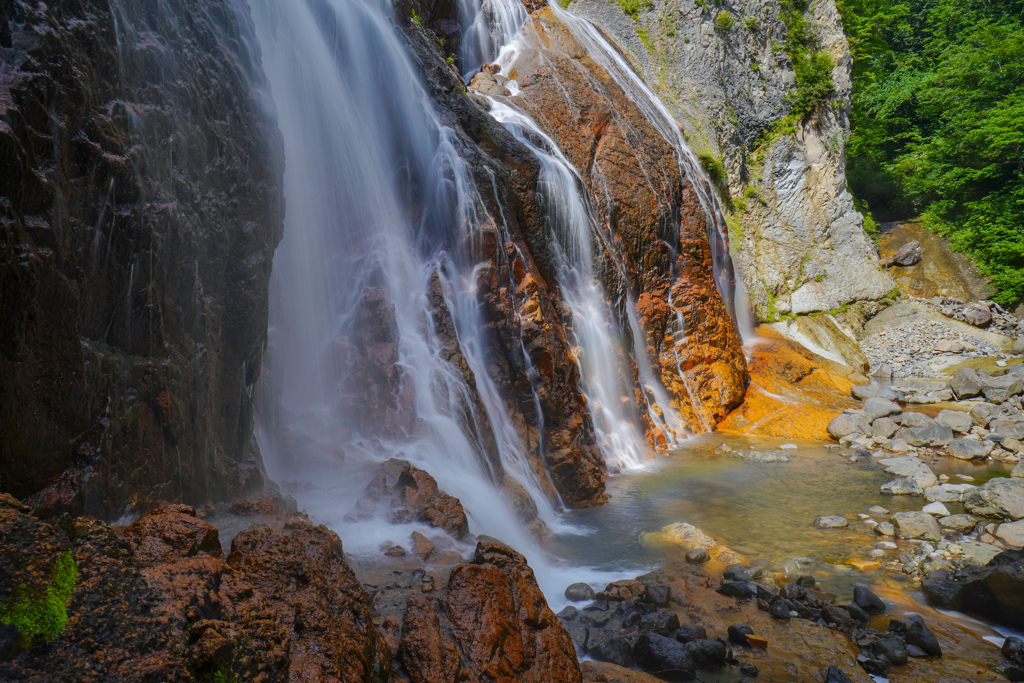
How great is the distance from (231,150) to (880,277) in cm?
2090

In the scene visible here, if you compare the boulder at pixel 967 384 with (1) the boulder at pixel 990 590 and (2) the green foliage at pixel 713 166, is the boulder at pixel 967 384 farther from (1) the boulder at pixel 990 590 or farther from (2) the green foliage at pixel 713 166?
(1) the boulder at pixel 990 590

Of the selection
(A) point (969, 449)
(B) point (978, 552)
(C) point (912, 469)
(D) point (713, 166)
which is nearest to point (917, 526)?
(B) point (978, 552)

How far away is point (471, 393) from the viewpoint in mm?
8016

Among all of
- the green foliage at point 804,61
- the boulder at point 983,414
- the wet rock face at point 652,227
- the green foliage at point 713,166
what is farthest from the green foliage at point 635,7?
the boulder at point 983,414

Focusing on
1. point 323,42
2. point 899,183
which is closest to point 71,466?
point 323,42

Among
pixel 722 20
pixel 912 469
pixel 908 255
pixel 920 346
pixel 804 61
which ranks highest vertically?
pixel 722 20

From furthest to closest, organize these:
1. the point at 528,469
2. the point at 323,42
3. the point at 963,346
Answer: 1. the point at 963,346
2. the point at 323,42
3. the point at 528,469

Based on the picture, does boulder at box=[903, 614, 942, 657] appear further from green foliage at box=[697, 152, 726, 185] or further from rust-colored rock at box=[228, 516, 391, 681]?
green foliage at box=[697, 152, 726, 185]

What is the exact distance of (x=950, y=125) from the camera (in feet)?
80.8

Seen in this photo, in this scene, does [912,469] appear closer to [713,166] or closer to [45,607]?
[45,607]

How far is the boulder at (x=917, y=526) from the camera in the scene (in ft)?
24.1

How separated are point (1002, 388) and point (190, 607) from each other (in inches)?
660

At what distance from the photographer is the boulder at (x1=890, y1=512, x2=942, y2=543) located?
24.1 feet

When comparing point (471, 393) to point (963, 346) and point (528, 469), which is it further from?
point (963, 346)
